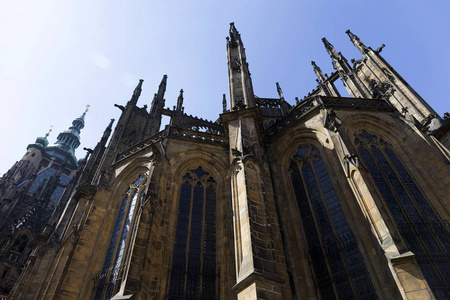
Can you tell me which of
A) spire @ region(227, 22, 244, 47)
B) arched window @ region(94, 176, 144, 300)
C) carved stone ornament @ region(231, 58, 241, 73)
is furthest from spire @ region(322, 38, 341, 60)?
arched window @ region(94, 176, 144, 300)

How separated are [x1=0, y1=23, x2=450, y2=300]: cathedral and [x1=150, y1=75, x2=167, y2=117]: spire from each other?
7366mm

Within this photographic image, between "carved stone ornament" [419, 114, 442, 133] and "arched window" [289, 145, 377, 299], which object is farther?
"carved stone ornament" [419, 114, 442, 133]

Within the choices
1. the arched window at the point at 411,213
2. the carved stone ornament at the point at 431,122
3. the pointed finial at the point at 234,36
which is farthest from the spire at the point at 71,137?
the carved stone ornament at the point at 431,122

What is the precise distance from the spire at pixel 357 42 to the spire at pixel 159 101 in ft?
45.8

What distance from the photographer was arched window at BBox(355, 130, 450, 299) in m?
7.09

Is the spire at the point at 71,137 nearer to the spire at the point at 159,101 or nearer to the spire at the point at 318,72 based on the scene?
the spire at the point at 159,101

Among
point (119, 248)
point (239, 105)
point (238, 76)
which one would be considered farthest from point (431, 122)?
point (119, 248)

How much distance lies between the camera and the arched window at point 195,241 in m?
8.48

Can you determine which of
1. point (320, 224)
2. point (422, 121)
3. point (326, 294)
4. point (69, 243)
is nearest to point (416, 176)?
point (422, 121)

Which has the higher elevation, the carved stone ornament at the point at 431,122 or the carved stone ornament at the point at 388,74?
the carved stone ornament at the point at 388,74

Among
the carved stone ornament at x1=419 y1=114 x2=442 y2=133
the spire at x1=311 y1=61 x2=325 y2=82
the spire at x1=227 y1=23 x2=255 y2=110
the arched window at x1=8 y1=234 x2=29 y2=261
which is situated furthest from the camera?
the spire at x1=311 y1=61 x2=325 y2=82

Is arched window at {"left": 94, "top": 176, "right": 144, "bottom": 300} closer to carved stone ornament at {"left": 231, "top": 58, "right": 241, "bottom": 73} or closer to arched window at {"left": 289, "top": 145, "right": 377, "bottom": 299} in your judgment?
arched window at {"left": 289, "top": 145, "right": 377, "bottom": 299}

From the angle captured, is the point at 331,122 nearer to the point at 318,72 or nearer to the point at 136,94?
the point at 318,72

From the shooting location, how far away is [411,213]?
844cm
